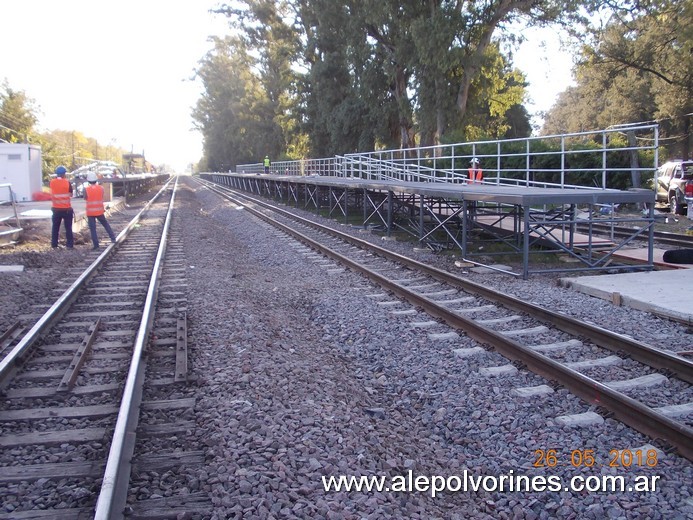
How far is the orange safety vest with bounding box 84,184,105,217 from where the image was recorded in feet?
48.3

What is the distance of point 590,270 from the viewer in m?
10.9

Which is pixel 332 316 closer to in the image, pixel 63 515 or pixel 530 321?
pixel 530 321

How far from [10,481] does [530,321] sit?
555 cm

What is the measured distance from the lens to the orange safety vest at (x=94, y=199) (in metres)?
14.7

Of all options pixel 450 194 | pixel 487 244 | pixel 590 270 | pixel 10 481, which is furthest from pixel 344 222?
pixel 10 481

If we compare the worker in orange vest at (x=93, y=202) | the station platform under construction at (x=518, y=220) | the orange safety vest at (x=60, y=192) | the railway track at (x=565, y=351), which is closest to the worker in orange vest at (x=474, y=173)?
the station platform under construction at (x=518, y=220)

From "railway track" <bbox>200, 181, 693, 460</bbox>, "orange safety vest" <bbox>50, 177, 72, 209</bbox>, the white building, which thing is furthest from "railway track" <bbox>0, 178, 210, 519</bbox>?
the white building

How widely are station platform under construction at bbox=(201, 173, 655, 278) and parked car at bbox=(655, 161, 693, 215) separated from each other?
350 cm

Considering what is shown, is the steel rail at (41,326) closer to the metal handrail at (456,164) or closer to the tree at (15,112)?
the metal handrail at (456,164)

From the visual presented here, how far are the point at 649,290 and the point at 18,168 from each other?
2525 cm

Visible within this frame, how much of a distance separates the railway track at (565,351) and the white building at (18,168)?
2123 cm

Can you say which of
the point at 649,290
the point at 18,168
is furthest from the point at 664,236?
the point at 18,168

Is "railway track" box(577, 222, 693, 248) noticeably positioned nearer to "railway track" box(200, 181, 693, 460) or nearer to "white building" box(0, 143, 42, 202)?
"railway track" box(200, 181, 693, 460)

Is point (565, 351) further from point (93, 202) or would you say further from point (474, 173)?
point (93, 202)
